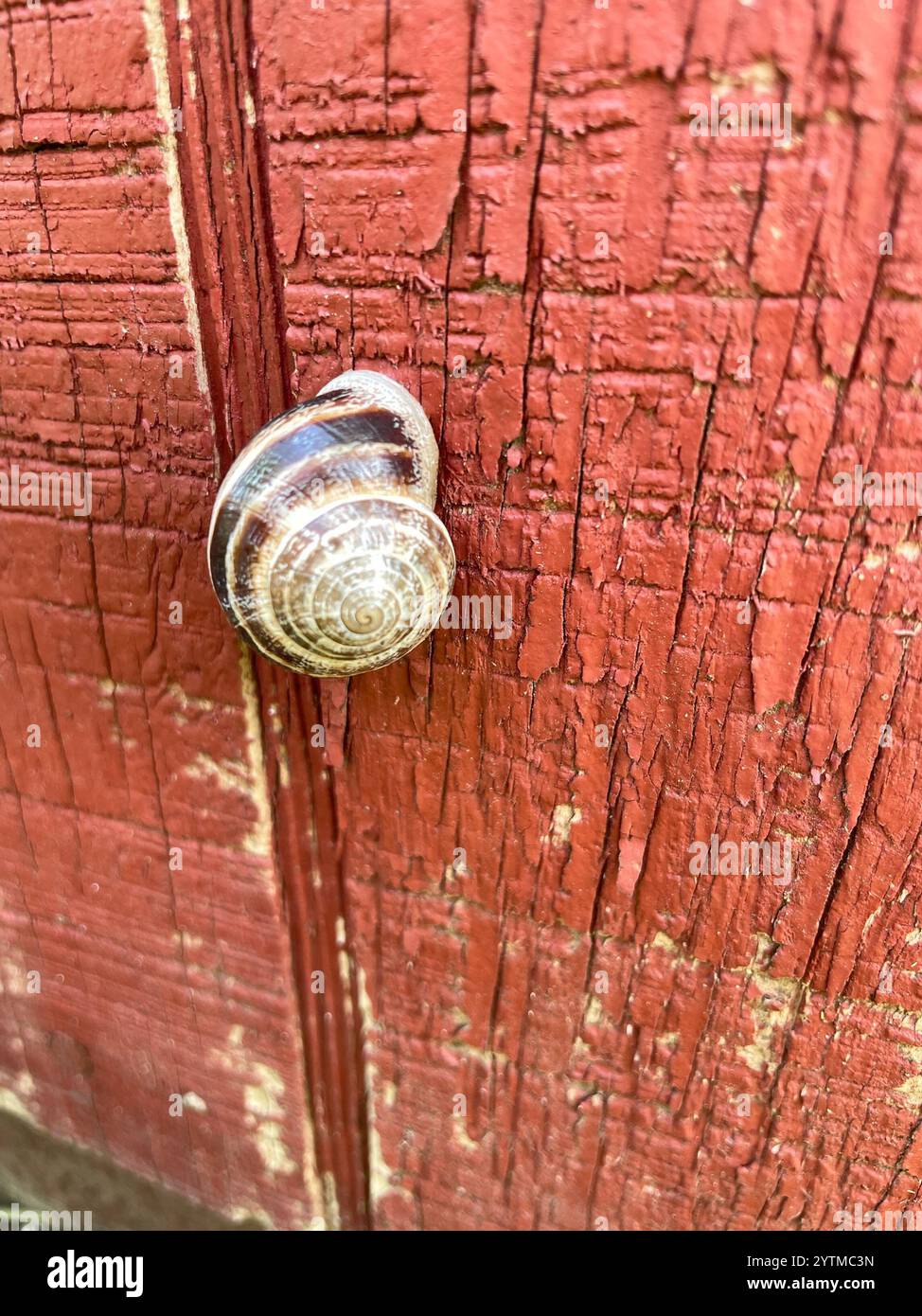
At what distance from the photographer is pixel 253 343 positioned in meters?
0.78

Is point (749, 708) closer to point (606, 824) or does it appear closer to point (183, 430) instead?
point (606, 824)

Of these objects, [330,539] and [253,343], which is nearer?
[330,539]

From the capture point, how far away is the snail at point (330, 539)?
0.63 m

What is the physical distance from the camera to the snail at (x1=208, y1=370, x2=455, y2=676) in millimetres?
629

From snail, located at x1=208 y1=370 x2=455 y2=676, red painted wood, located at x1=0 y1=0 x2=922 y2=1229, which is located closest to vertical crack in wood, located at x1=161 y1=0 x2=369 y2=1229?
red painted wood, located at x1=0 y1=0 x2=922 y2=1229

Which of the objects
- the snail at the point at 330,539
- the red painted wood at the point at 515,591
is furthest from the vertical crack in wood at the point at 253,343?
the snail at the point at 330,539

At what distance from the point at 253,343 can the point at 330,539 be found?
305 mm

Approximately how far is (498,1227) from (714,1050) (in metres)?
0.54

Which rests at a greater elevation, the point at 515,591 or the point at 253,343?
the point at 253,343

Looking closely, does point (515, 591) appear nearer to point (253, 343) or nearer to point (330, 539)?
point (330, 539)

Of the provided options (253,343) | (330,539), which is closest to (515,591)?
(330,539)

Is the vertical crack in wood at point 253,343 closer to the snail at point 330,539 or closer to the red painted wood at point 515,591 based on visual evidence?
the red painted wood at point 515,591

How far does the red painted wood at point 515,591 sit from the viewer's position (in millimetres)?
611
